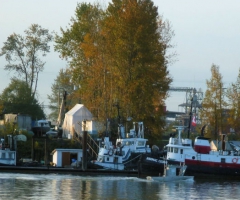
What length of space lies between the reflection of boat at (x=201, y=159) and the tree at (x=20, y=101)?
36.2m

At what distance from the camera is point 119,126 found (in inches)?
3499

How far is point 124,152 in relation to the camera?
8894 centimetres

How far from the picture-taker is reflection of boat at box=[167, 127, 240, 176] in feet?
277

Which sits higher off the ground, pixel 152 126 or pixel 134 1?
pixel 134 1

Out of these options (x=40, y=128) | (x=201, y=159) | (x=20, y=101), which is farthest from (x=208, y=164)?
(x=20, y=101)

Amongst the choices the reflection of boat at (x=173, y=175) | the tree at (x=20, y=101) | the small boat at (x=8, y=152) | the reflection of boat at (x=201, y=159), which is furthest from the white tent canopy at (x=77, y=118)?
the reflection of boat at (x=173, y=175)

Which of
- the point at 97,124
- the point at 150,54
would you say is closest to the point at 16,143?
the point at 97,124

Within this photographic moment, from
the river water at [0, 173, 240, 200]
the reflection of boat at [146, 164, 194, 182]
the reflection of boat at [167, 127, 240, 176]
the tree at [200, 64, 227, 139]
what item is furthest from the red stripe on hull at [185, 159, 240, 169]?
the tree at [200, 64, 227, 139]

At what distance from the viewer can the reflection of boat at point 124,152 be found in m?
87.9

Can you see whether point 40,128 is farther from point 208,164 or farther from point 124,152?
point 208,164

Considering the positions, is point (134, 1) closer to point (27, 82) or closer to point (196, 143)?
point (196, 143)

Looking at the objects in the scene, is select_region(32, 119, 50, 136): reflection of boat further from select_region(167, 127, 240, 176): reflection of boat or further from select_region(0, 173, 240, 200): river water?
select_region(167, 127, 240, 176): reflection of boat

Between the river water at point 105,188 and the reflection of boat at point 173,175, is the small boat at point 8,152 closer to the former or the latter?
the river water at point 105,188

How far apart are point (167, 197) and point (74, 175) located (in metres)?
16.6
